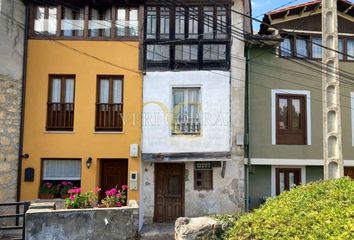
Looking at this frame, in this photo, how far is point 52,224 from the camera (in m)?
6.61

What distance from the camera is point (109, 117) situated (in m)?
12.8

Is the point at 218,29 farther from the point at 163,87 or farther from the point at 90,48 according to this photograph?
the point at 90,48

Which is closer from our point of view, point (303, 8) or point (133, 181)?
point (133, 181)

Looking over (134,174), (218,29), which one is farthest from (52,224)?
(218,29)

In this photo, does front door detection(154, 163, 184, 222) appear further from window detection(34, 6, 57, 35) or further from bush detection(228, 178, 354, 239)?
bush detection(228, 178, 354, 239)

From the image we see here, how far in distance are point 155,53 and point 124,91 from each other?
1.83 meters

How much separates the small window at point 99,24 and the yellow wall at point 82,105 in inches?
16.0

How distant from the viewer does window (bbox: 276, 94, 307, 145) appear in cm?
1372

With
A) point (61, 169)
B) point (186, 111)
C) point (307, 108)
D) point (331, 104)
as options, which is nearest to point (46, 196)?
point (61, 169)

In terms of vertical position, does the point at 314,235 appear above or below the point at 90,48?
below

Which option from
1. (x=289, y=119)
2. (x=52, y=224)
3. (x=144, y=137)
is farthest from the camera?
(x=289, y=119)

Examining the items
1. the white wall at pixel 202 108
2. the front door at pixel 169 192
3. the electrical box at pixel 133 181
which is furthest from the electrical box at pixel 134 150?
the front door at pixel 169 192

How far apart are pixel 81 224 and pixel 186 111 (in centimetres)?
696

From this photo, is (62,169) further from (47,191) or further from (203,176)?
(203,176)
